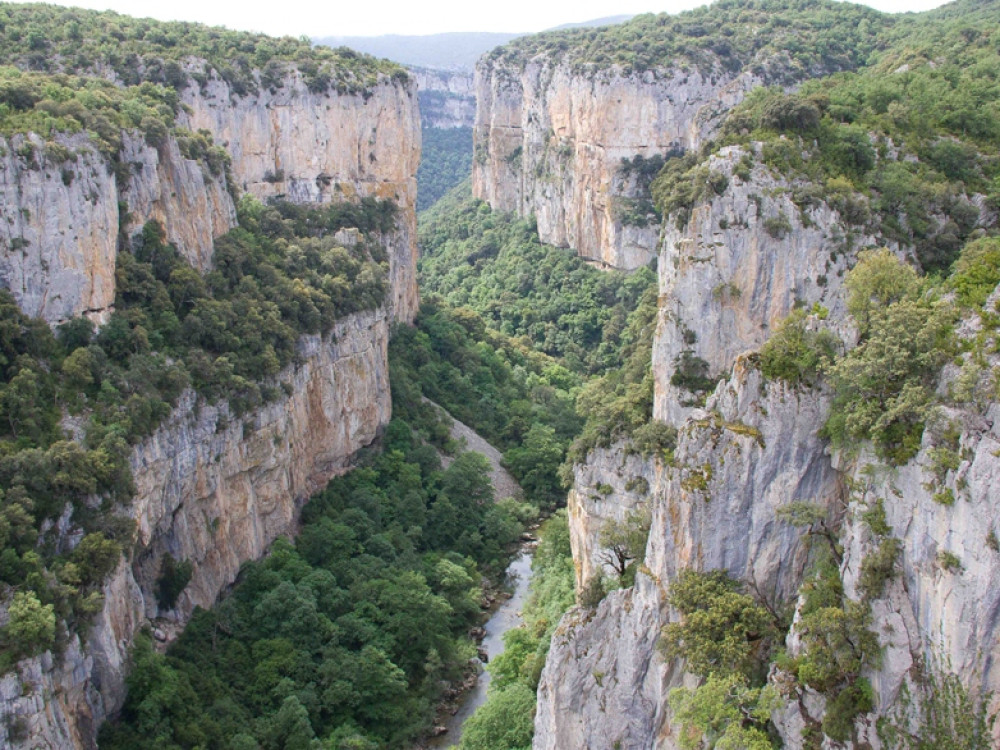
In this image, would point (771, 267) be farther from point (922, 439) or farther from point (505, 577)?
point (505, 577)

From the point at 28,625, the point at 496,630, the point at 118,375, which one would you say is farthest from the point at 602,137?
the point at 28,625

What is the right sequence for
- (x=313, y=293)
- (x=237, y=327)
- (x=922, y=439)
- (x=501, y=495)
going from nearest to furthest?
(x=922, y=439) → (x=237, y=327) → (x=313, y=293) → (x=501, y=495)

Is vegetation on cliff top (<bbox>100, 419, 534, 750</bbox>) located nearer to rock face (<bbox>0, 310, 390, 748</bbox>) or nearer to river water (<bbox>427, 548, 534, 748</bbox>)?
river water (<bbox>427, 548, 534, 748</bbox>)

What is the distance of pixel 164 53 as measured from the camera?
5584 centimetres

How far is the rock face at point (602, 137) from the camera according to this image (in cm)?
8712

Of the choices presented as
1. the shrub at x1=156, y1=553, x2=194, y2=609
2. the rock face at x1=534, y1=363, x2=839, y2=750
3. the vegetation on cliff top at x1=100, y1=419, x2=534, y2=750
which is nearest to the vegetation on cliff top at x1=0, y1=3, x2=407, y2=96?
the vegetation on cliff top at x1=100, y1=419, x2=534, y2=750

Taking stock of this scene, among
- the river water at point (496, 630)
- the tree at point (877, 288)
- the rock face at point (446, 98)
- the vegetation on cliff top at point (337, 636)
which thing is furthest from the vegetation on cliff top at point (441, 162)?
the tree at point (877, 288)

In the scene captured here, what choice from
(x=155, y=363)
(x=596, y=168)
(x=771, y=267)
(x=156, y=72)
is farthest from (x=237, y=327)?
(x=596, y=168)

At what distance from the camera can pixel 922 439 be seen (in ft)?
74.1

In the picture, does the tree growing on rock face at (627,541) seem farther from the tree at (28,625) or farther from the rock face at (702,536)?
the tree at (28,625)

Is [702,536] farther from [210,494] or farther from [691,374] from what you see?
[210,494]

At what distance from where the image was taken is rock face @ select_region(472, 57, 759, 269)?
87.1m

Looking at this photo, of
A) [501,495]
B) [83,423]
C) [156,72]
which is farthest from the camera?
[501,495]

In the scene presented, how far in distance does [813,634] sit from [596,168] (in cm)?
7158
